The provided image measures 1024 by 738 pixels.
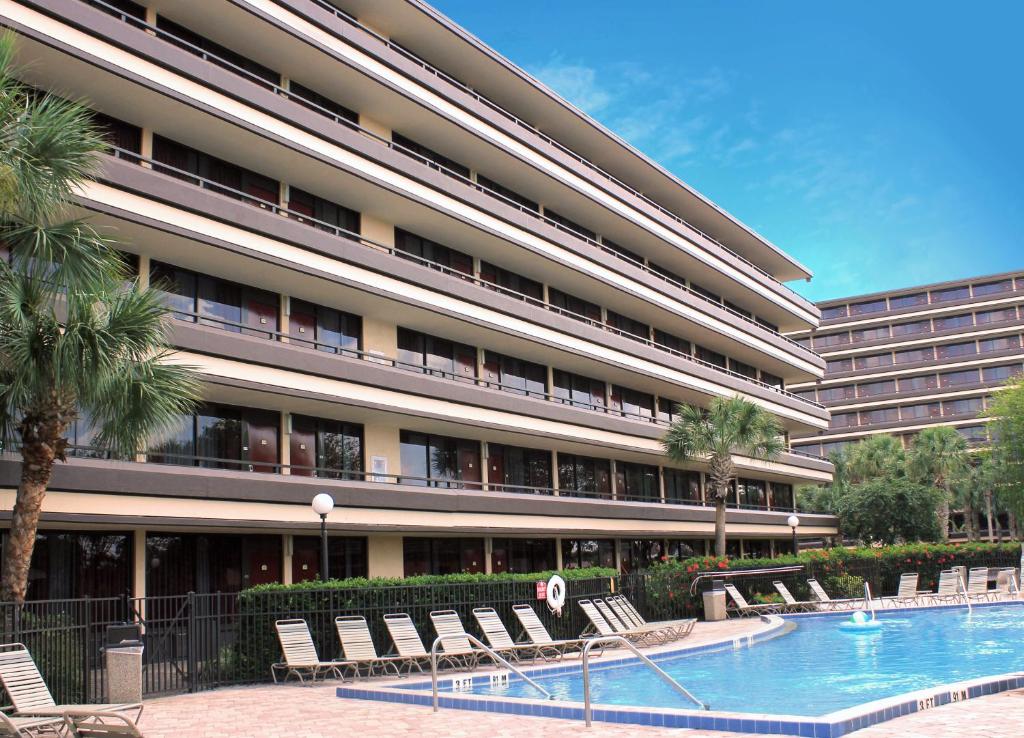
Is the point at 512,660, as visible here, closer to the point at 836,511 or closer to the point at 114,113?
the point at 114,113

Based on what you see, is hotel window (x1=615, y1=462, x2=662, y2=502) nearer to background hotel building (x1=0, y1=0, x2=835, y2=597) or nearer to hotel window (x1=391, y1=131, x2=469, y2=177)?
background hotel building (x1=0, y1=0, x2=835, y2=597)

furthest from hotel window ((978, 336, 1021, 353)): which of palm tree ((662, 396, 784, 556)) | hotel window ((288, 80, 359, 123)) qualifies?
hotel window ((288, 80, 359, 123))

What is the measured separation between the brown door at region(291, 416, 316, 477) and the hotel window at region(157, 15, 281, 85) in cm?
1052

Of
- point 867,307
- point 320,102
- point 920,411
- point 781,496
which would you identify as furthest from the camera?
point 867,307

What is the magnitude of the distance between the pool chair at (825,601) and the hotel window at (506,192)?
59.5 feet

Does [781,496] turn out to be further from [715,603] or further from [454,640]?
[454,640]

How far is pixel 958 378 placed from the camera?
3871 inches

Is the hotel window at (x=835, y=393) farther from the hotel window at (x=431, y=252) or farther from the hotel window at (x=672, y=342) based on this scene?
the hotel window at (x=431, y=252)

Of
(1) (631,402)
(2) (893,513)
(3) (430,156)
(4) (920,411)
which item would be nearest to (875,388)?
(4) (920,411)

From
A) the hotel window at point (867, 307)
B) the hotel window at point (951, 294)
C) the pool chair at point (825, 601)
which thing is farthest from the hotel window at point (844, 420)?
the pool chair at point (825, 601)

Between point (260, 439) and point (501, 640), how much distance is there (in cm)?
1115

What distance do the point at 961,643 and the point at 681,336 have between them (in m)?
31.8

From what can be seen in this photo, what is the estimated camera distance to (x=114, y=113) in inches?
1010

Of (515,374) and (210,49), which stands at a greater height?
(210,49)
